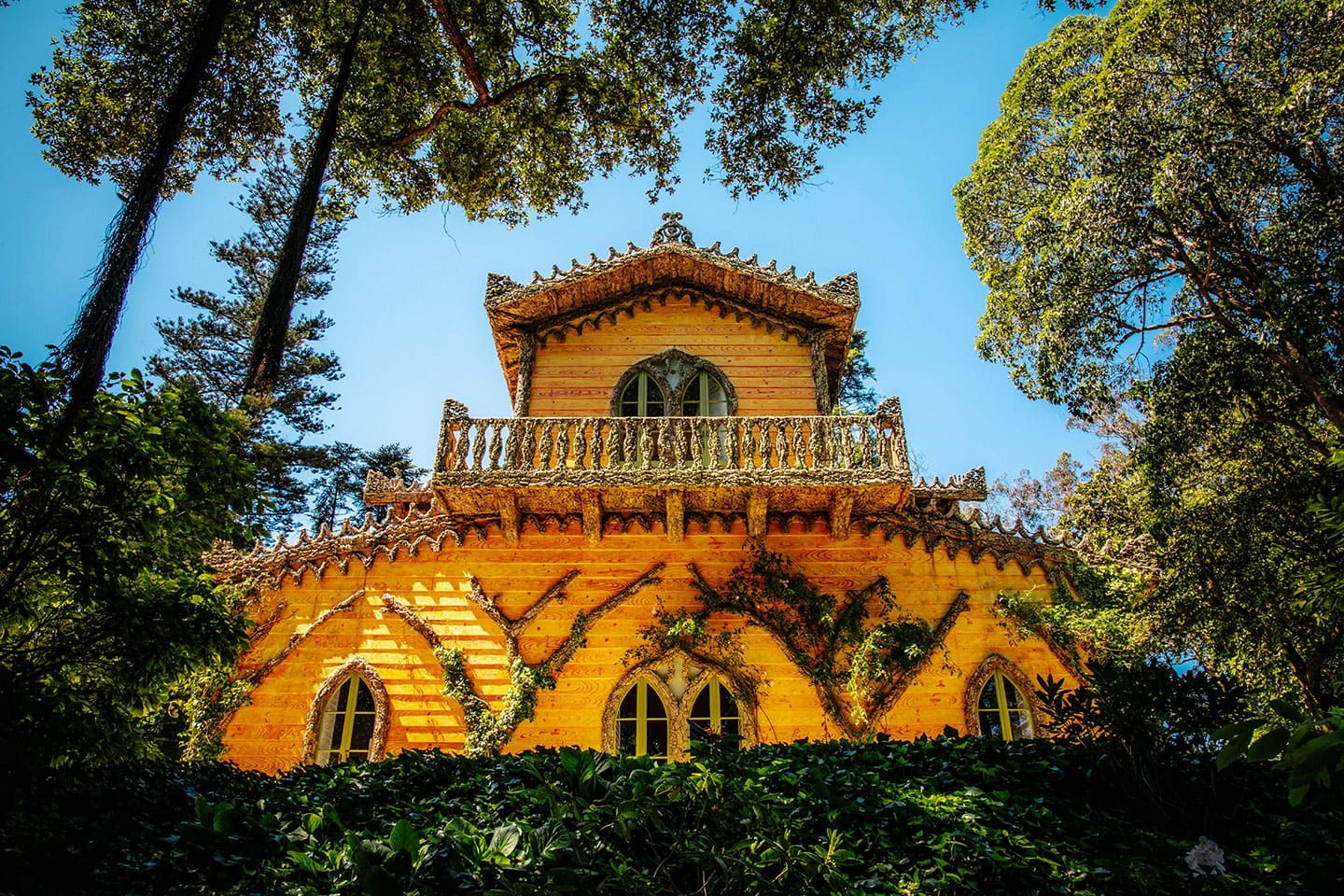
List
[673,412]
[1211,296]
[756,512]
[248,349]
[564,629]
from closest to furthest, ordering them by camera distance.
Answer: [564,629], [756,512], [1211,296], [673,412], [248,349]

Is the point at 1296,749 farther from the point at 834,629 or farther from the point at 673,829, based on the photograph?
the point at 834,629

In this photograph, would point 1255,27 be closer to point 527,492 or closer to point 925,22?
point 925,22

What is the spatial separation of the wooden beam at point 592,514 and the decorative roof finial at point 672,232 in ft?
17.0

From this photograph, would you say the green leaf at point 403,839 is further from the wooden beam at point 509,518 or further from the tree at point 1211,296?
the tree at point 1211,296

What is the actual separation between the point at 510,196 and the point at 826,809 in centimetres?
931

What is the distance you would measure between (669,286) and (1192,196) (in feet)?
26.4

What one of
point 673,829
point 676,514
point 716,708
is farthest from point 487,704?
point 673,829

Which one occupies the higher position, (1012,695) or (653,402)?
(653,402)

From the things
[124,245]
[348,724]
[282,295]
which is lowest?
[348,724]

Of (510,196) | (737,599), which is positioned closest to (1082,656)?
(737,599)

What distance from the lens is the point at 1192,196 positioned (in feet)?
33.3
